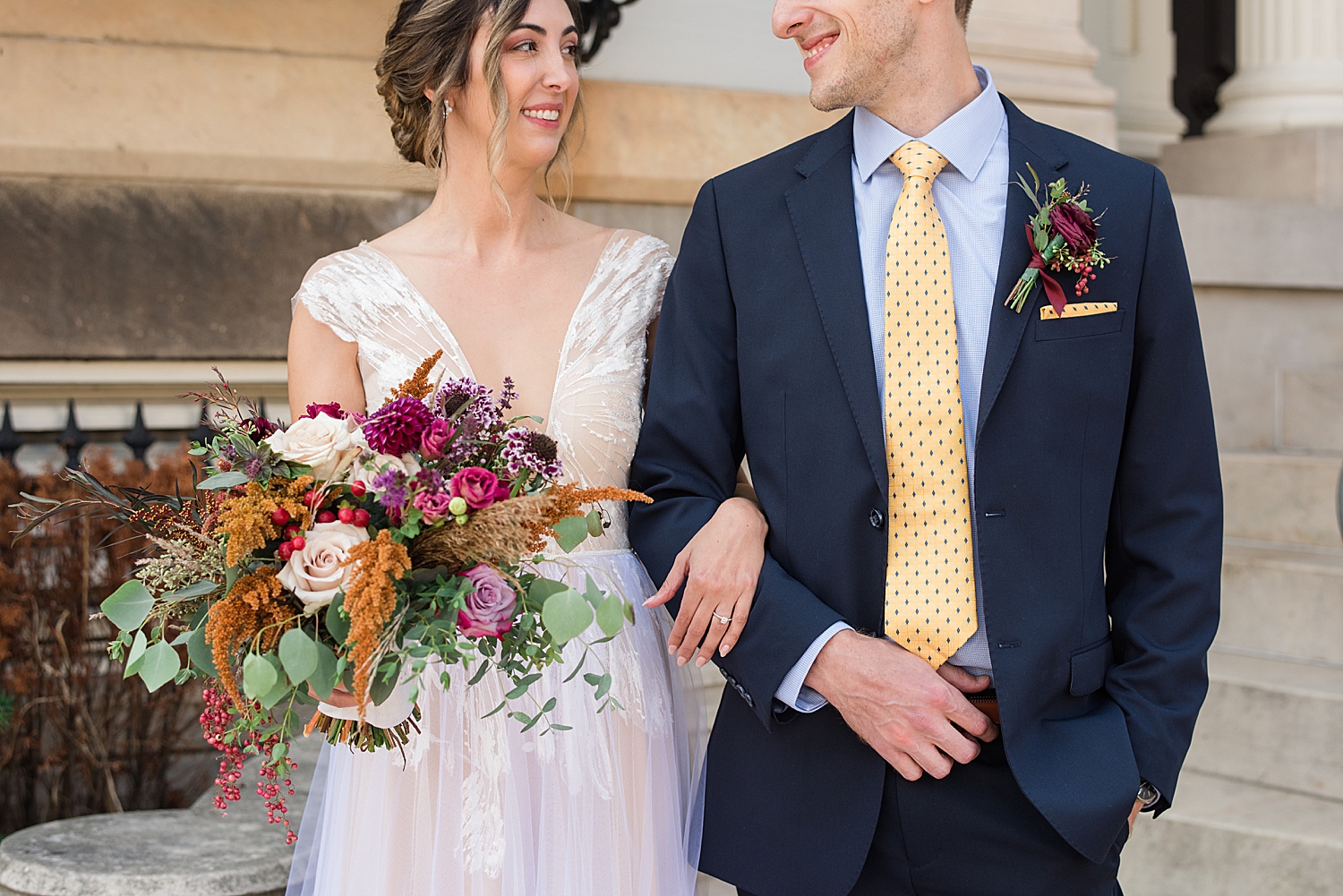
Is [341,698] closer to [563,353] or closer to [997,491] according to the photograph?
[563,353]

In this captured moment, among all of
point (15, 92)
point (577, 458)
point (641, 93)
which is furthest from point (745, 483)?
point (15, 92)

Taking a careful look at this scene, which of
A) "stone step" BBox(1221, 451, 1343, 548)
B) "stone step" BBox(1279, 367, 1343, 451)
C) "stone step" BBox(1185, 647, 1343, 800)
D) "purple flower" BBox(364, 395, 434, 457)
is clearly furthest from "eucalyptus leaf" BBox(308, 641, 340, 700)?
"stone step" BBox(1279, 367, 1343, 451)

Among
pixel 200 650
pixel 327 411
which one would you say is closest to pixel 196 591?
pixel 200 650

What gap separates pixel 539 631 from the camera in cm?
210

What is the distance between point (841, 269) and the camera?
209 cm

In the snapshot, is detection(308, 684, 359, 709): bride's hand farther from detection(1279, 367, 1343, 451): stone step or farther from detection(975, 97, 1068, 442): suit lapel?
detection(1279, 367, 1343, 451): stone step

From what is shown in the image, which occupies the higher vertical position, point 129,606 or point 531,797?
point 129,606

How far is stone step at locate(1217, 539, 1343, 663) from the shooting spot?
13.8 feet

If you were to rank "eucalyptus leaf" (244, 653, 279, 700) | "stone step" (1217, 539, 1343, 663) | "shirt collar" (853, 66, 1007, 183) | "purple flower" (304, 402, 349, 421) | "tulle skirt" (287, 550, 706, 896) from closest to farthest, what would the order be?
"eucalyptus leaf" (244, 653, 279, 700) < "purple flower" (304, 402, 349, 421) < "shirt collar" (853, 66, 1007, 183) < "tulle skirt" (287, 550, 706, 896) < "stone step" (1217, 539, 1343, 663)

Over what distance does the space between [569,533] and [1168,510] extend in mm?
1024

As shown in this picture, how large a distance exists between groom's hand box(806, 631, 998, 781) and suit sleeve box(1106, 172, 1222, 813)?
33 centimetres

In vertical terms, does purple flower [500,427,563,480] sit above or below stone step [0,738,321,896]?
above

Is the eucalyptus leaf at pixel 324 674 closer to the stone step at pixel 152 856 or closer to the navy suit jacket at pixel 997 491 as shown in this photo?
the navy suit jacket at pixel 997 491

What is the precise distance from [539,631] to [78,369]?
9.74 ft
